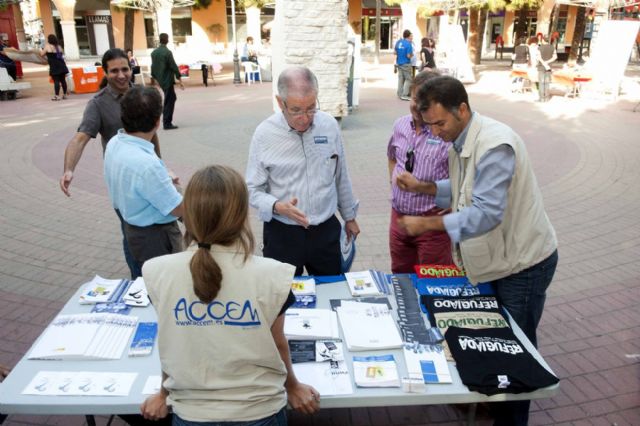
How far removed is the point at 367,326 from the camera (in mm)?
2514

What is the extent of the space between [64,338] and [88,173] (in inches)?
240

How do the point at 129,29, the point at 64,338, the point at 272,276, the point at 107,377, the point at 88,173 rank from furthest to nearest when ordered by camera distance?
the point at 129,29, the point at 88,173, the point at 64,338, the point at 107,377, the point at 272,276

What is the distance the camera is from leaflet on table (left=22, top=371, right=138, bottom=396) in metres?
2.09

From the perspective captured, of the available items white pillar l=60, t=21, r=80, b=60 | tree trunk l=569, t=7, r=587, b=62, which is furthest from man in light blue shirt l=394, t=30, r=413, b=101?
white pillar l=60, t=21, r=80, b=60

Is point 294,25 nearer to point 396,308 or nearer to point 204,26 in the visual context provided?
point 396,308

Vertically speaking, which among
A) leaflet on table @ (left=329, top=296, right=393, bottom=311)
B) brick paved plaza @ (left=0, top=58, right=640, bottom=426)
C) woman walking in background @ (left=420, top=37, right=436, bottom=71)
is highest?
woman walking in background @ (left=420, top=37, right=436, bottom=71)

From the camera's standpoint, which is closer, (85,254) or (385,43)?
(85,254)

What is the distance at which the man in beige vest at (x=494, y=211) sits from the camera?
7.60 ft

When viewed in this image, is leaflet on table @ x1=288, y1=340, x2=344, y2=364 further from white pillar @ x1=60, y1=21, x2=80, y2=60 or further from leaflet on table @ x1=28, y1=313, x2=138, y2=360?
white pillar @ x1=60, y1=21, x2=80, y2=60

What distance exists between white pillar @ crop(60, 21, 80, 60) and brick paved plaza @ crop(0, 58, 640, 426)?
62.8ft

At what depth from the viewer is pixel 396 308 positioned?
107 inches

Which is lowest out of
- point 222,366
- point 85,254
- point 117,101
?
point 85,254

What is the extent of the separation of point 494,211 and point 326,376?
105cm

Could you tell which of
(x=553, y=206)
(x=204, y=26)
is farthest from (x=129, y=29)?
(x=553, y=206)
